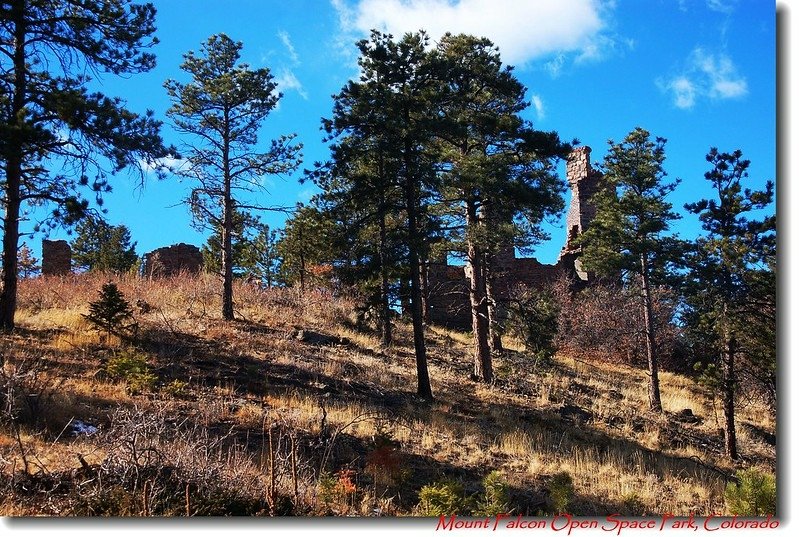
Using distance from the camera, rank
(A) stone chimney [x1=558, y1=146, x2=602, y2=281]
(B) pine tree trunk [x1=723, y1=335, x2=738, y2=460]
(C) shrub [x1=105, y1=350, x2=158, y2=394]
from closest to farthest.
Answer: (C) shrub [x1=105, y1=350, x2=158, y2=394] → (B) pine tree trunk [x1=723, y1=335, x2=738, y2=460] → (A) stone chimney [x1=558, y1=146, x2=602, y2=281]

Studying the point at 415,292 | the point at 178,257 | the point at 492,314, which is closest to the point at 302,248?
the point at 178,257

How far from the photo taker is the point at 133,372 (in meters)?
12.4

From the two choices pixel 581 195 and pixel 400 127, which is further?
pixel 581 195

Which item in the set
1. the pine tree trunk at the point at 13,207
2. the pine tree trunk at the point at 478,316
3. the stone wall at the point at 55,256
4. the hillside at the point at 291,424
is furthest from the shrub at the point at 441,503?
the stone wall at the point at 55,256

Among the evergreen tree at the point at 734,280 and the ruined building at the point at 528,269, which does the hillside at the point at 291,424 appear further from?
the ruined building at the point at 528,269

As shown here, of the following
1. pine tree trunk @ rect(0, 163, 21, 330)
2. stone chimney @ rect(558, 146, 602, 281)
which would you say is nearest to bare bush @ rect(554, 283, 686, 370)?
stone chimney @ rect(558, 146, 602, 281)

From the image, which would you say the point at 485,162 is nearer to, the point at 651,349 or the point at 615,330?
the point at 651,349

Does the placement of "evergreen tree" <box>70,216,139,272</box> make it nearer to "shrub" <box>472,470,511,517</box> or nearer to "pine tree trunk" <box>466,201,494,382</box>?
"pine tree trunk" <box>466,201,494,382</box>

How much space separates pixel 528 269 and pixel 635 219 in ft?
42.6

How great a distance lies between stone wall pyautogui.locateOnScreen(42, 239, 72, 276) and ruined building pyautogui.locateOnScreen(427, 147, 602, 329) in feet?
51.5

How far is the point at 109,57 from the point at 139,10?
1.37 metres

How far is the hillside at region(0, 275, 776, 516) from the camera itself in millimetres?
7461

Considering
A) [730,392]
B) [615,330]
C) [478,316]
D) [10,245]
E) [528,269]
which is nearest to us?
[10,245]

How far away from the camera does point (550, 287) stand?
3516cm
